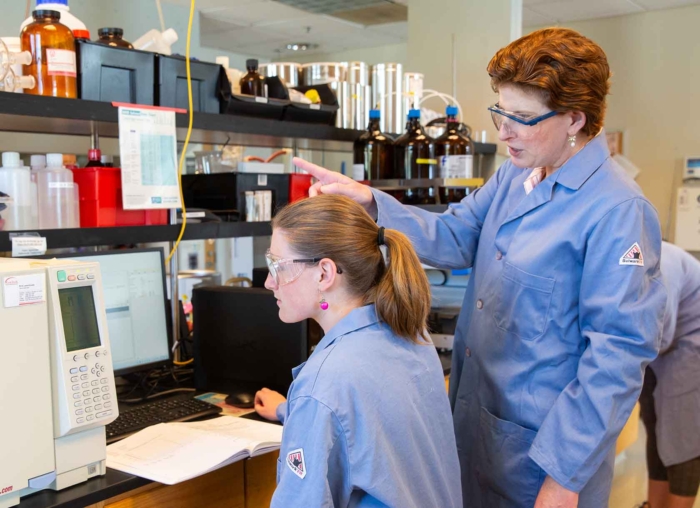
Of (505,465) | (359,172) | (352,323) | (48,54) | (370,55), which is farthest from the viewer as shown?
(370,55)

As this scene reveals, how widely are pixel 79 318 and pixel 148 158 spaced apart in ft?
2.07

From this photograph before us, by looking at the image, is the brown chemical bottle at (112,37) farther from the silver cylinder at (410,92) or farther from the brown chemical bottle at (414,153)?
the silver cylinder at (410,92)

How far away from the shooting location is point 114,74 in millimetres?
1797

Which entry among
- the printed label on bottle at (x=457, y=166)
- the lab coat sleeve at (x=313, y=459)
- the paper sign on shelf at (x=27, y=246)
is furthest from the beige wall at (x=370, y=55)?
the lab coat sleeve at (x=313, y=459)

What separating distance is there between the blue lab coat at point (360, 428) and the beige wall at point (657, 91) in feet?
14.6

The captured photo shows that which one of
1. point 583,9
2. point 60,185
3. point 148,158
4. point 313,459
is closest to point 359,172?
point 148,158

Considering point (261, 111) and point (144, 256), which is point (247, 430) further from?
point (261, 111)

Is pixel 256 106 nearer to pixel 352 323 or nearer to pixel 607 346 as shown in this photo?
pixel 352 323

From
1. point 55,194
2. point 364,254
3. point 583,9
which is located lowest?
Answer: point 364,254

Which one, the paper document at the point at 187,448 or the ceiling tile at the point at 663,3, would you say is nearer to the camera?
the paper document at the point at 187,448

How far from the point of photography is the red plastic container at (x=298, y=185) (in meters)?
2.25

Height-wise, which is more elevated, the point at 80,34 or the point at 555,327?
the point at 80,34

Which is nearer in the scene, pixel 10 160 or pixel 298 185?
pixel 10 160

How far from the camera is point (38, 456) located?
4.22 feet
